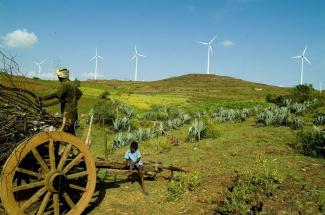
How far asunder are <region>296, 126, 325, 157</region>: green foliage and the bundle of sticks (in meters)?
7.92

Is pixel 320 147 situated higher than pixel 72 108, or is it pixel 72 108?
pixel 72 108

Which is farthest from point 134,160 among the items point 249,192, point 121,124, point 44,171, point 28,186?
point 121,124

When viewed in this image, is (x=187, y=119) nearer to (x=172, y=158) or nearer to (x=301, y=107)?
(x=301, y=107)

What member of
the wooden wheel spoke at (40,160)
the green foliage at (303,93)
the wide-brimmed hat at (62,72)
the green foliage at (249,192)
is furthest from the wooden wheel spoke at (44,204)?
the green foliage at (303,93)

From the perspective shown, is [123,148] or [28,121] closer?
[28,121]

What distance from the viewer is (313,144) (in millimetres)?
12438

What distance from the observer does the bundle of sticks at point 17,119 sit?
629cm

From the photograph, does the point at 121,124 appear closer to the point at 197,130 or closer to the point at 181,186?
the point at 197,130

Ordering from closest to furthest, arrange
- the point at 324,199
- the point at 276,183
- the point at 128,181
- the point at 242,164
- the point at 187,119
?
1. the point at 324,199
2. the point at 276,183
3. the point at 128,181
4. the point at 242,164
5. the point at 187,119

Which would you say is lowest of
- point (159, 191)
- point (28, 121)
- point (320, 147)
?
point (159, 191)

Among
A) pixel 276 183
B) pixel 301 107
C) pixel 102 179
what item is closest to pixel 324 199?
pixel 276 183

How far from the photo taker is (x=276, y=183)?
29.2ft

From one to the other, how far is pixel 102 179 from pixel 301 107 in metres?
17.3

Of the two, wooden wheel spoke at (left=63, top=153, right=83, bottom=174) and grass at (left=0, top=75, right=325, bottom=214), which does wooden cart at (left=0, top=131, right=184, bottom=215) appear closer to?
wooden wheel spoke at (left=63, top=153, right=83, bottom=174)
